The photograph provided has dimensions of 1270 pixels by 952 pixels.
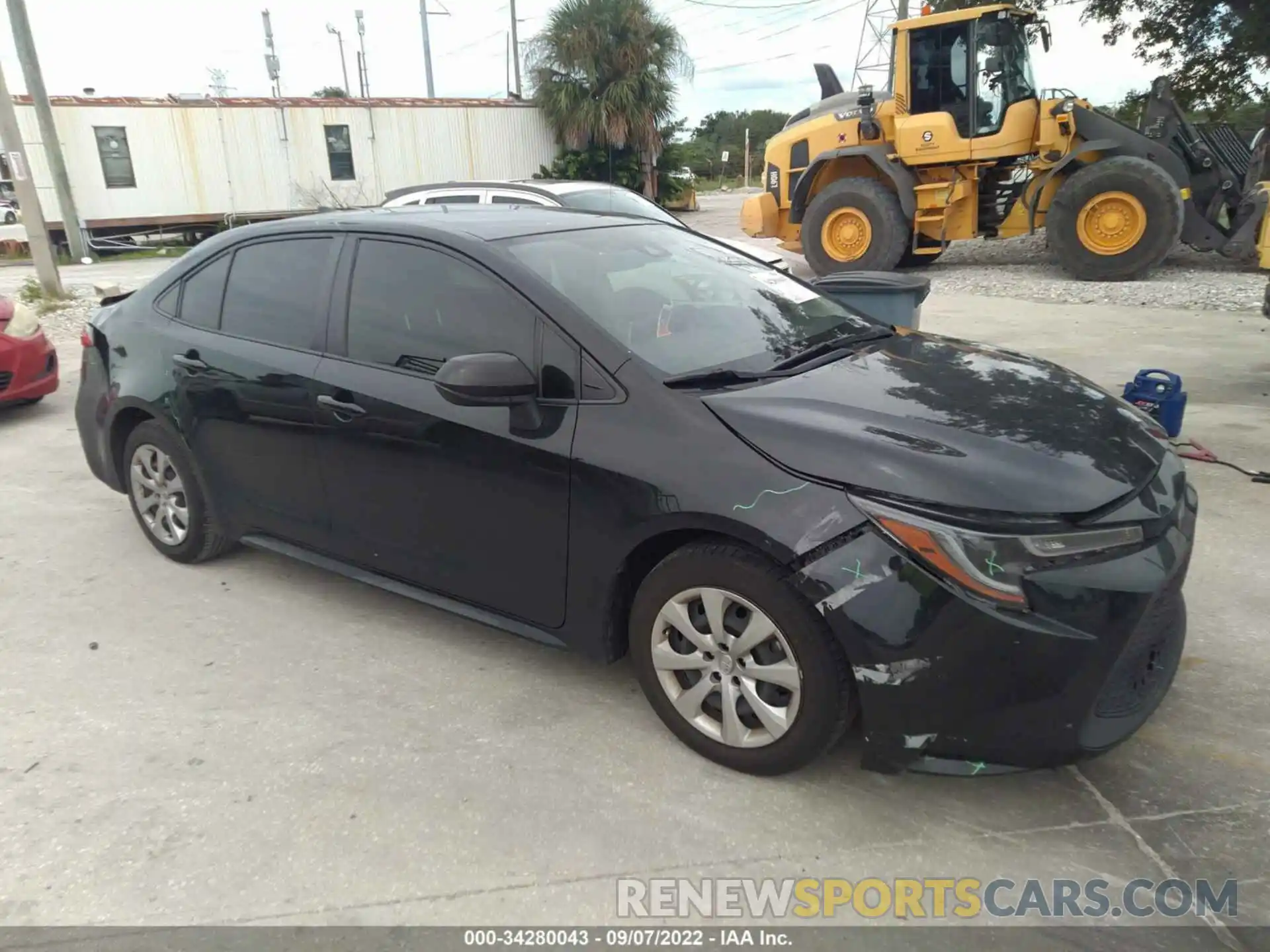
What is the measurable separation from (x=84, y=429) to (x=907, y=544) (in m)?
4.15

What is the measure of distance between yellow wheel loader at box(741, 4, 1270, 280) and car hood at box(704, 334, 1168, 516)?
9.81 metres

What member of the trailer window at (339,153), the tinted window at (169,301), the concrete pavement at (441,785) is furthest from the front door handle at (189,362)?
the trailer window at (339,153)

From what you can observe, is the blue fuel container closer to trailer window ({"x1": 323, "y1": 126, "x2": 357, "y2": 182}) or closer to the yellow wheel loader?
the yellow wheel loader

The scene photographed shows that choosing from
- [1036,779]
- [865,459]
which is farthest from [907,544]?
[1036,779]

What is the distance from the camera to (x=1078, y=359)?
24.7 ft

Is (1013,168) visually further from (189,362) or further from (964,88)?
(189,362)

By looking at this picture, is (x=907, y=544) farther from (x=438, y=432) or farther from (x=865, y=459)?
(x=438, y=432)

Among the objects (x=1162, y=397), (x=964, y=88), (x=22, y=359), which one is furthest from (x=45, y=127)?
(x=1162, y=397)

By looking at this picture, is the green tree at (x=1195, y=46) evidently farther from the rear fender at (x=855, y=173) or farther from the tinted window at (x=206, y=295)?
the tinted window at (x=206, y=295)

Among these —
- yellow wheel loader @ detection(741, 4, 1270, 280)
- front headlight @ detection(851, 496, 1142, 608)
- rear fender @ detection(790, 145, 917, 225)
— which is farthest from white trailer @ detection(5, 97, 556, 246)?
front headlight @ detection(851, 496, 1142, 608)

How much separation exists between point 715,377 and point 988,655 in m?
1.15

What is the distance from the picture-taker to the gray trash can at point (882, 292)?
5.62 meters

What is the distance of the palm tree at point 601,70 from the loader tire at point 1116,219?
17.3 metres

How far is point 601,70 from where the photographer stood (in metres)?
26.6
